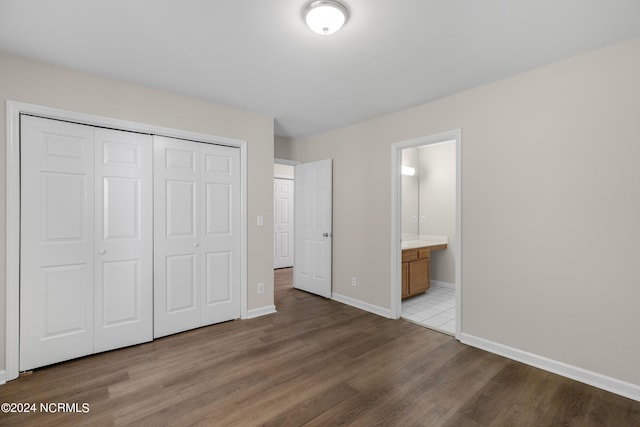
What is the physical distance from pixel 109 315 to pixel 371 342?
2517 millimetres

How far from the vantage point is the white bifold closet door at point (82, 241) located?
244 centimetres

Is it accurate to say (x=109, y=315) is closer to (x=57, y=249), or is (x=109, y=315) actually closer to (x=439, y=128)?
(x=57, y=249)

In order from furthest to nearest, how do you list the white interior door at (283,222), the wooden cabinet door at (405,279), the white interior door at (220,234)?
1. the white interior door at (283,222)
2. the wooden cabinet door at (405,279)
3. the white interior door at (220,234)

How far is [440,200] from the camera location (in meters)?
5.36

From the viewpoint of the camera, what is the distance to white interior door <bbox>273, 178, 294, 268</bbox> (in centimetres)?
706

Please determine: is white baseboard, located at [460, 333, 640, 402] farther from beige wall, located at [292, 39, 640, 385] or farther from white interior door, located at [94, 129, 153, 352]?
white interior door, located at [94, 129, 153, 352]

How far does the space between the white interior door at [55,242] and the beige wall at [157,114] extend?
0.14m

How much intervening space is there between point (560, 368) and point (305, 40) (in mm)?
3228

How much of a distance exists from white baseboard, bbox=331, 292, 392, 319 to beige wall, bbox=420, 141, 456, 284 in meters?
2.01

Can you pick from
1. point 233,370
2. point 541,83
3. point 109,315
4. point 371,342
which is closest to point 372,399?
point 371,342

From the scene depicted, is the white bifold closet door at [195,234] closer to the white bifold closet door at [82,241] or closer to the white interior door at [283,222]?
the white bifold closet door at [82,241]

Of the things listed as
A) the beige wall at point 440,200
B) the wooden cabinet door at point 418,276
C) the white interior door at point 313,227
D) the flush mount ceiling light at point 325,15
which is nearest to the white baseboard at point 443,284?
the beige wall at point 440,200

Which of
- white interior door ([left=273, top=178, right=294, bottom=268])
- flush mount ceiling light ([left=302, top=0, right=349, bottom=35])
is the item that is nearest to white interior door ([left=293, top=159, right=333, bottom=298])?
white interior door ([left=273, top=178, right=294, bottom=268])

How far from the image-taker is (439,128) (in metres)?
3.23
